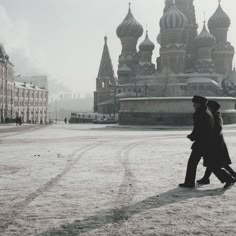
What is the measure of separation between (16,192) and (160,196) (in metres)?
2.30

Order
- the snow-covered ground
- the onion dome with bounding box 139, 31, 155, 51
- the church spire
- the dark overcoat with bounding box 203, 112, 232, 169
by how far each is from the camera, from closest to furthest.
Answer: the snow-covered ground < the dark overcoat with bounding box 203, 112, 232, 169 < the onion dome with bounding box 139, 31, 155, 51 < the church spire

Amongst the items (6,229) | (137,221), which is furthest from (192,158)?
(6,229)

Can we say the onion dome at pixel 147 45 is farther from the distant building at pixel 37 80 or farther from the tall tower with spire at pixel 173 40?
the distant building at pixel 37 80

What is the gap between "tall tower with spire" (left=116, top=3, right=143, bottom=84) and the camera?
7612 centimetres

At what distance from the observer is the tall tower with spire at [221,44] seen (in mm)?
73188

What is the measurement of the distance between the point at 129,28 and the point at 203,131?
7150 centimetres

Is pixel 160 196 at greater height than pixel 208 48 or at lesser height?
lesser

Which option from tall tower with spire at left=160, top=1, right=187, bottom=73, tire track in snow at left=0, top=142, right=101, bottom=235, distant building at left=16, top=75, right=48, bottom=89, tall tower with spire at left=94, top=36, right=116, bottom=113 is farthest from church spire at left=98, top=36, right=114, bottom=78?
tire track in snow at left=0, top=142, right=101, bottom=235

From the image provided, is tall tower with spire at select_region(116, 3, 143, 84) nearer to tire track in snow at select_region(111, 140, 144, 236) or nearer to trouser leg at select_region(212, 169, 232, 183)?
tire track in snow at select_region(111, 140, 144, 236)

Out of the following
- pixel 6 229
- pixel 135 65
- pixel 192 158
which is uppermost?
pixel 135 65

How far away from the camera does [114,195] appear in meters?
6.08

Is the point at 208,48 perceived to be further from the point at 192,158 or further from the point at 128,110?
the point at 192,158

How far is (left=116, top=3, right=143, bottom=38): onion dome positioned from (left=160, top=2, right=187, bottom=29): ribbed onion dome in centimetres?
870

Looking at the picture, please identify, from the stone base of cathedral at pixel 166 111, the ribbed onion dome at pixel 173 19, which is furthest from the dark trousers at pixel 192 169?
the ribbed onion dome at pixel 173 19
